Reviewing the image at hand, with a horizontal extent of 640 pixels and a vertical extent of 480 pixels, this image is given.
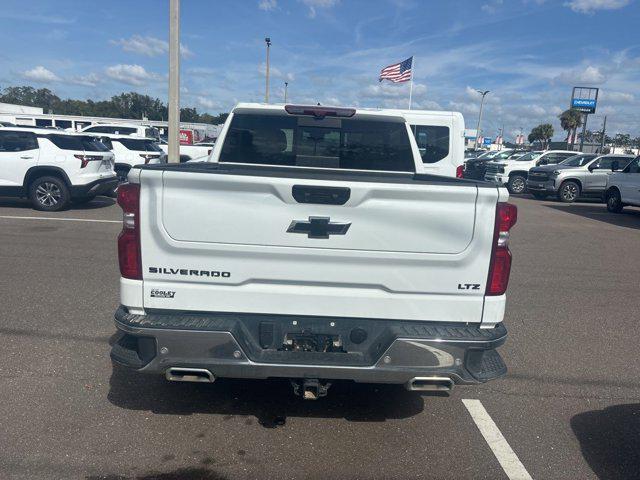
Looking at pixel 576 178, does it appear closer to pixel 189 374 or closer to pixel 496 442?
pixel 496 442

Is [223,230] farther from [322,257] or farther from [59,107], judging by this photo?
[59,107]

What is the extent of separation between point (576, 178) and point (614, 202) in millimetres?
2960

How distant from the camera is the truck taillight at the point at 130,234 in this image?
116 inches

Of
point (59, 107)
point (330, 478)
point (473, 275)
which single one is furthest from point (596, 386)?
point (59, 107)

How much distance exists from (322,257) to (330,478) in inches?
50.1

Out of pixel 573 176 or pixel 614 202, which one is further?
pixel 573 176

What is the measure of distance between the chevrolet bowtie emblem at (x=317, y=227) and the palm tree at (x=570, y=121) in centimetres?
7011

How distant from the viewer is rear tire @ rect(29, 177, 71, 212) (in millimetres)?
12078

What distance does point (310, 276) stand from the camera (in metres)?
3.03

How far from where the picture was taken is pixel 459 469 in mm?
3174

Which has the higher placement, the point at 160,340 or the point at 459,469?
the point at 160,340

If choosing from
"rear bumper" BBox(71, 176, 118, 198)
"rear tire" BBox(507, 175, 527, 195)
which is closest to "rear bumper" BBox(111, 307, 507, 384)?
"rear bumper" BBox(71, 176, 118, 198)

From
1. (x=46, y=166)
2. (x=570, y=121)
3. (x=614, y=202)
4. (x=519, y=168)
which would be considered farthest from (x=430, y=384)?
(x=570, y=121)

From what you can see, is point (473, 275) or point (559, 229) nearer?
point (473, 275)
